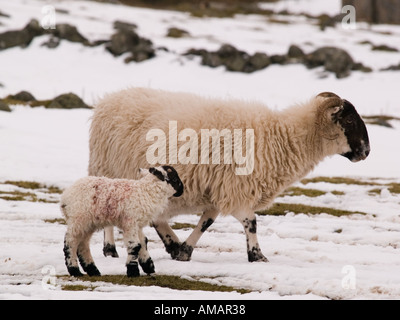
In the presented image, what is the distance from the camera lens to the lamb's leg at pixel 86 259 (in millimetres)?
9305

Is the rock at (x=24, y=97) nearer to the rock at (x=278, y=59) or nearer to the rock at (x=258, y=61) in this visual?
the rock at (x=258, y=61)

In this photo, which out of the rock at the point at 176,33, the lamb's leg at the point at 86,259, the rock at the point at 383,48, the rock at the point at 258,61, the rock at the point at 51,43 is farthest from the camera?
the rock at the point at 176,33

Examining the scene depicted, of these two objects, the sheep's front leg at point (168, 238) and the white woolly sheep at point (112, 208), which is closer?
the white woolly sheep at point (112, 208)

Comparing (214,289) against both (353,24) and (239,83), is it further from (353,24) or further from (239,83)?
(353,24)

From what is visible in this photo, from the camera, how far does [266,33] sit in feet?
185

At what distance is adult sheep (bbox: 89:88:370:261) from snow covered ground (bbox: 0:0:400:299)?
0.82 metres

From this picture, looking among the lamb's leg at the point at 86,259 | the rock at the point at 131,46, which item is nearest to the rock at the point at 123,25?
the rock at the point at 131,46

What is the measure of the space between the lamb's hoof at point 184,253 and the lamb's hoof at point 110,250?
3.48 ft

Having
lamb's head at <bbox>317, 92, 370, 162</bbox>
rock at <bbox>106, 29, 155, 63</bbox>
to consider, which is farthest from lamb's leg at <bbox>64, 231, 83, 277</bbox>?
rock at <bbox>106, 29, 155, 63</bbox>

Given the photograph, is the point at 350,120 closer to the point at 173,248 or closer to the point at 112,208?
the point at 173,248

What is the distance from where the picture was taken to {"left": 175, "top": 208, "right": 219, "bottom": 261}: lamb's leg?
34.7ft

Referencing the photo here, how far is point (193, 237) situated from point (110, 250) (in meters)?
1.37

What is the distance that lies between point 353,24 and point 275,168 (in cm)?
5644

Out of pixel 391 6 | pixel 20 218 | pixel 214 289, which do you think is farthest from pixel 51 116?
pixel 391 6
